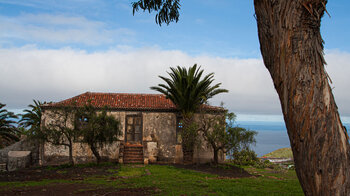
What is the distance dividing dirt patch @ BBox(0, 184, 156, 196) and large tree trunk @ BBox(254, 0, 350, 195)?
713 cm

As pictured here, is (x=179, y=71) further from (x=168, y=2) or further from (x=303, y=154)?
(x=303, y=154)

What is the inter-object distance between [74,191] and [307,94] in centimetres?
897

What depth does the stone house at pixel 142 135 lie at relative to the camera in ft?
68.0

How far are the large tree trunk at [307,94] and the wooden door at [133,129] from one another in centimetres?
1882

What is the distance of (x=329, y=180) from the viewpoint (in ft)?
9.18

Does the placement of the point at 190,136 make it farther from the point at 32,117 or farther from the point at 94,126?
the point at 32,117

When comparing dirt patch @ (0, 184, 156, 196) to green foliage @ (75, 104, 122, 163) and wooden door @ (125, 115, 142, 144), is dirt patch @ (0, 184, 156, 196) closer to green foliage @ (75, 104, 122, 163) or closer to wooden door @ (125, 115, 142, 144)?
green foliage @ (75, 104, 122, 163)

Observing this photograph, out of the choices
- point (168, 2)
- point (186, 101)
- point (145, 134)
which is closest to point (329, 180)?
point (168, 2)

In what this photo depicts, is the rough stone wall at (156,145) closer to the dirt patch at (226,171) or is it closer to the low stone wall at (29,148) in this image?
the low stone wall at (29,148)

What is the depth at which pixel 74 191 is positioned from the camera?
975 centimetres

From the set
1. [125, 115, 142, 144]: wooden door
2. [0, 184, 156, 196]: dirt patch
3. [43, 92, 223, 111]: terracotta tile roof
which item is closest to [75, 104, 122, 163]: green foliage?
[43, 92, 223, 111]: terracotta tile roof

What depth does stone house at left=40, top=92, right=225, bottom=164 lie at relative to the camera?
2072 centimetres

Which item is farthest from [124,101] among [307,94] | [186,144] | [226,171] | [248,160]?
[307,94]

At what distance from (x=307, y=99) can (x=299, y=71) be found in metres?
0.32
